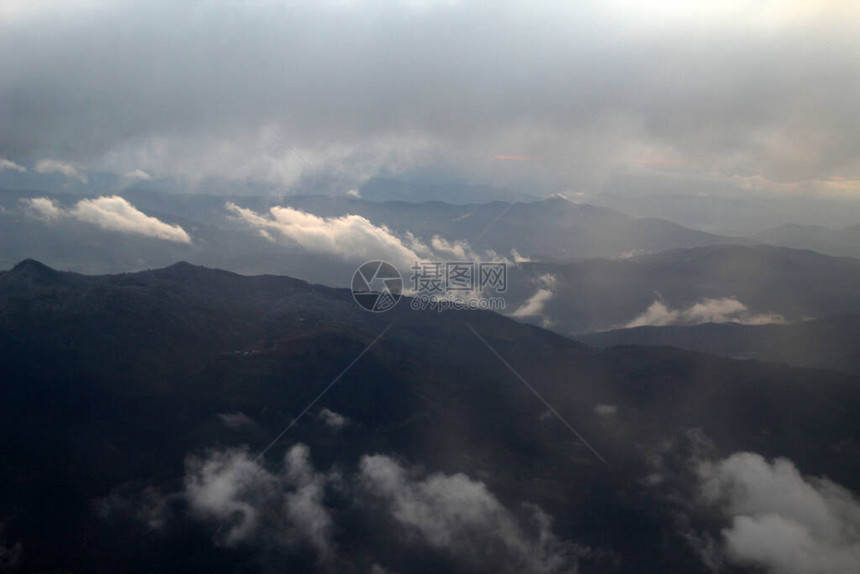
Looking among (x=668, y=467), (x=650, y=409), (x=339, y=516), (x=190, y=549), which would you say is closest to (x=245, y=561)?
(x=190, y=549)

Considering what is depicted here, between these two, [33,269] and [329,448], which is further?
[33,269]

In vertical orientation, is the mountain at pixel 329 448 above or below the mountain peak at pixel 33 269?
below

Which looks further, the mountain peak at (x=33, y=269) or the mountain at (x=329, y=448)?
the mountain peak at (x=33, y=269)

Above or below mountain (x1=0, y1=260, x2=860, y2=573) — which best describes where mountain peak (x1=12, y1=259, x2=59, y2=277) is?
above

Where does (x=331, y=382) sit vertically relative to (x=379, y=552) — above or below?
above

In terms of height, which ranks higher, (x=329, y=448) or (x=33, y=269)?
(x=33, y=269)

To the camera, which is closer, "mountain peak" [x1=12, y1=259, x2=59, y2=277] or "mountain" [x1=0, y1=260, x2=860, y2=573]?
"mountain" [x1=0, y1=260, x2=860, y2=573]

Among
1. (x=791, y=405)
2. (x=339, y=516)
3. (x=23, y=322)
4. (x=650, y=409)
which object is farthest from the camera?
(x=650, y=409)

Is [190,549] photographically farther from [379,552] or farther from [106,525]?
[379,552]
